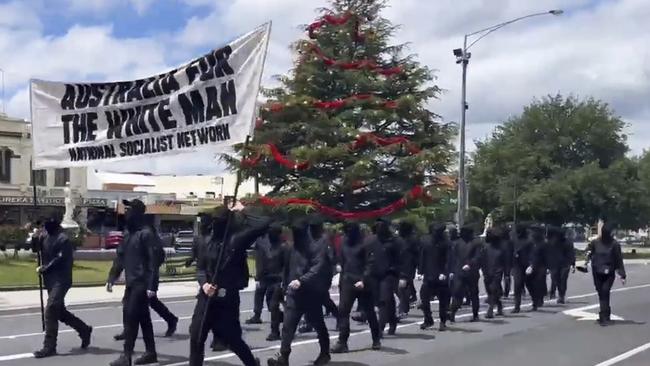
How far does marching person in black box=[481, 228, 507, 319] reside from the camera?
17.0m

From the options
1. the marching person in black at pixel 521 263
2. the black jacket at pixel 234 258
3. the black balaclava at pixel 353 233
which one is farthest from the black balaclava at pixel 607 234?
the black jacket at pixel 234 258

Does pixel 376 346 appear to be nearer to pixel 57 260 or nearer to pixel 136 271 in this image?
pixel 136 271

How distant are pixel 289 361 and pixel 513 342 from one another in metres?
3.76

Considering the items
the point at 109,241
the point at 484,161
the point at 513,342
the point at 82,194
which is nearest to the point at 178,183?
the point at 82,194

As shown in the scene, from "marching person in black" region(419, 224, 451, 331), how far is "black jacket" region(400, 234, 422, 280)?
320mm

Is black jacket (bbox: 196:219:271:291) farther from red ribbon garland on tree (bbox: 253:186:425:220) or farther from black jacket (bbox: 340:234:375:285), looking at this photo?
red ribbon garland on tree (bbox: 253:186:425:220)

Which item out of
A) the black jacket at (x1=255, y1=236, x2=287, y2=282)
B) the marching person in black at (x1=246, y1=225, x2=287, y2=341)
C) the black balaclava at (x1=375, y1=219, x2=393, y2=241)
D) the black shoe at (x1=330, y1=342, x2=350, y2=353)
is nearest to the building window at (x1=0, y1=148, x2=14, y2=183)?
the marching person in black at (x1=246, y1=225, x2=287, y2=341)

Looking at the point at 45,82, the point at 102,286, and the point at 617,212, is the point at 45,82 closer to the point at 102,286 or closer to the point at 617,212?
the point at 102,286

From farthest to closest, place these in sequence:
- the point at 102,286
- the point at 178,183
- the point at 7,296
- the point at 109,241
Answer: the point at 178,183, the point at 109,241, the point at 102,286, the point at 7,296

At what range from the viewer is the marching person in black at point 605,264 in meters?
16.0

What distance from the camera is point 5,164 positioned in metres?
60.9

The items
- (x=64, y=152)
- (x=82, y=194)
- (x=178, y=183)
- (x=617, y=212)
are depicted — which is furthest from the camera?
(x=178, y=183)

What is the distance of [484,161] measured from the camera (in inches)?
2357

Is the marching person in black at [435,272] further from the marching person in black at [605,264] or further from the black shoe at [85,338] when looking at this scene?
the black shoe at [85,338]
